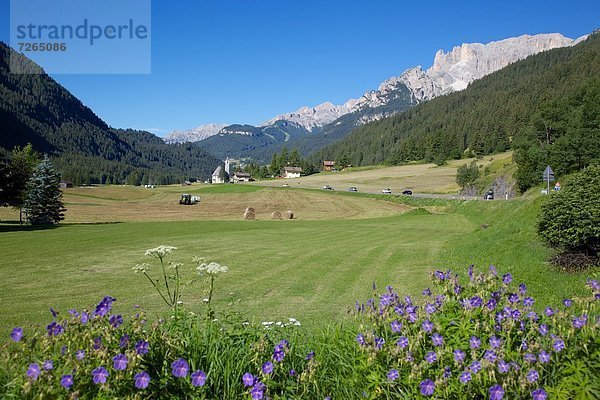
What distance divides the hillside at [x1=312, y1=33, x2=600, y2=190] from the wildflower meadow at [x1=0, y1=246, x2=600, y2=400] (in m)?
58.2

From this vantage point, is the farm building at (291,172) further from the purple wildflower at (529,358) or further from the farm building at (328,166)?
the purple wildflower at (529,358)

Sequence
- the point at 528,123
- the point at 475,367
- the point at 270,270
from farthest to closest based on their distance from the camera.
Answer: the point at 528,123
the point at 270,270
the point at 475,367

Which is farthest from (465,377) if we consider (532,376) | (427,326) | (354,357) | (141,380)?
(141,380)

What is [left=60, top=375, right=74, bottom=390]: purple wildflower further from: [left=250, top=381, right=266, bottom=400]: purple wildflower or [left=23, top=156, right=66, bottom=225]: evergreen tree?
[left=23, top=156, right=66, bottom=225]: evergreen tree

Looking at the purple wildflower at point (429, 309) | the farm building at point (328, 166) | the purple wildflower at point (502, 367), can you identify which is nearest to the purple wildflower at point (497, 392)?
the purple wildflower at point (502, 367)

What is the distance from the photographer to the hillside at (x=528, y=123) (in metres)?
54.0

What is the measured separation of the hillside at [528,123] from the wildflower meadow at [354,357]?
58.2 meters

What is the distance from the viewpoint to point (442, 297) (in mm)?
4188

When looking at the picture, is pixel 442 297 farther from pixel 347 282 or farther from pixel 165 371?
pixel 347 282

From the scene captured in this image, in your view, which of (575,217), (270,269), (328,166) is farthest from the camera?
(328,166)

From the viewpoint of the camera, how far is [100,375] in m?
2.64

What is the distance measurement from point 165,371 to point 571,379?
10.1 ft

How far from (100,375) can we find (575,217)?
11.3 metres

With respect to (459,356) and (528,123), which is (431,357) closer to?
(459,356)
